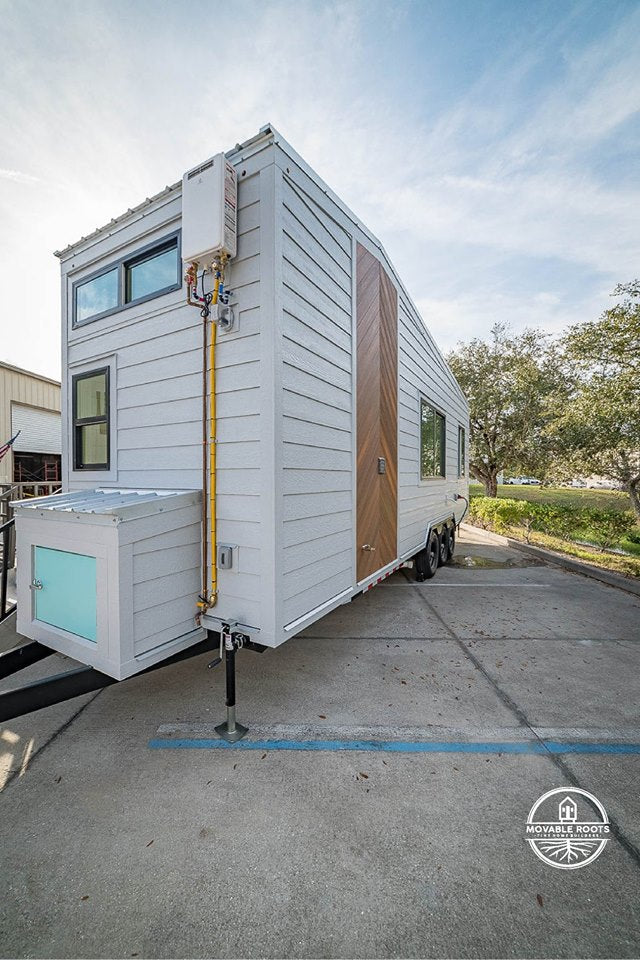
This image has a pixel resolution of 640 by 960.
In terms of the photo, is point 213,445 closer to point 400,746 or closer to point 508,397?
point 400,746

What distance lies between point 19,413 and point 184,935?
15.5m

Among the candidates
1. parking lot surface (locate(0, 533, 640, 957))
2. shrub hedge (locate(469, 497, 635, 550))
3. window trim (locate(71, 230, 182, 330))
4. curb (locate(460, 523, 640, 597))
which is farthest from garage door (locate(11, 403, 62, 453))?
shrub hedge (locate(469, 497, 635, 550))

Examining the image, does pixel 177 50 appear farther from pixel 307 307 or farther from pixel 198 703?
pixel 198 703

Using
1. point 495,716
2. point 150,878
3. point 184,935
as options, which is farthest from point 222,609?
point 495,716

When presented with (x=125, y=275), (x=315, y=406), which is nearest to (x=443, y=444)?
(x=315, y=406)

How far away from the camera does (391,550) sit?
4.57 meters

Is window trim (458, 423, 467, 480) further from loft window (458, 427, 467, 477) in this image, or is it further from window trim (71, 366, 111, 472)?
window trim (71, 366, 111, 472)

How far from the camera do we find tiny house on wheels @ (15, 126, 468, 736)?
2.43 meters

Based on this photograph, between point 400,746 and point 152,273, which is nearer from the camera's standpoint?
point 400,746

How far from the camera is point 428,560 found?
6555mm

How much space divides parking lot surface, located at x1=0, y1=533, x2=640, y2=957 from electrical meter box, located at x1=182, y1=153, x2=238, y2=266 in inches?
130

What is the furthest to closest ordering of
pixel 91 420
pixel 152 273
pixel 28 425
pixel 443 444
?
pixel 28 425 < pixel 443 444 < pixel 91 420 < pixel 152 273

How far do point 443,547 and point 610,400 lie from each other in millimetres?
4728

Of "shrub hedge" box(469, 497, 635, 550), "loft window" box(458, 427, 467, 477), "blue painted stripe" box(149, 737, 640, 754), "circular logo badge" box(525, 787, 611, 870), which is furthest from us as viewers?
"shrub hedge" box(469, 497, 635, 550)
